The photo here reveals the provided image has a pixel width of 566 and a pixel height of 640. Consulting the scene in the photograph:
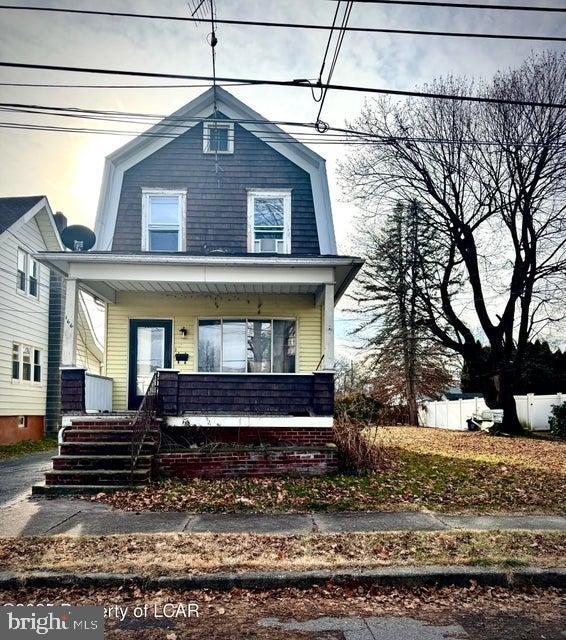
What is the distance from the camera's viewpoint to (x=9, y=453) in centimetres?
1565

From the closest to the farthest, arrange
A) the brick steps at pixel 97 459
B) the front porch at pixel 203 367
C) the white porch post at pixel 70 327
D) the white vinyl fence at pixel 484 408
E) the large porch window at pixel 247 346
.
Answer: the brick steps at pixel 97 459, the front porch at pixel 203 367, the white porch post at pixel 70 327, the large porch window at pixel 247 346, the white vinyl fence at pixel 484 408

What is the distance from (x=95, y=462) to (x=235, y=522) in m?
3.53

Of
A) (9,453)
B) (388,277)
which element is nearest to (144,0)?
(9,453)

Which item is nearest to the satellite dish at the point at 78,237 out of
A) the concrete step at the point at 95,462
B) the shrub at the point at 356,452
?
the concrete step at the point at 95,462

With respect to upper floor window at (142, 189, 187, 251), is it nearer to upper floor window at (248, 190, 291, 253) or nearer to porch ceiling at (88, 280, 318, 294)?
porch ceiling at (88, 280, 318, 294)

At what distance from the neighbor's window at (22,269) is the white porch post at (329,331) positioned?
12.9m

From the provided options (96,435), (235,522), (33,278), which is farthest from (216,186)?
(33,278)

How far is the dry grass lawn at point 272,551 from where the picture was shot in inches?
207

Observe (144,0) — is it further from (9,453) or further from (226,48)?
(9,453)

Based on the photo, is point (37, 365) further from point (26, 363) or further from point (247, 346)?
point (247, 346)

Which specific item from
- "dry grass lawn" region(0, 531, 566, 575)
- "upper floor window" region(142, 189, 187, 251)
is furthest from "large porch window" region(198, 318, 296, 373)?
"dry grass lawn" region(0, 531, 566, 575)

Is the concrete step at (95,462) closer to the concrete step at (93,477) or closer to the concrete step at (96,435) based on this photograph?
the concrete step at (93,477)

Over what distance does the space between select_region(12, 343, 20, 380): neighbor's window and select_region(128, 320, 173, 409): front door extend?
7702mm

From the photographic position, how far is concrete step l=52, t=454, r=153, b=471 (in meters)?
9.37
